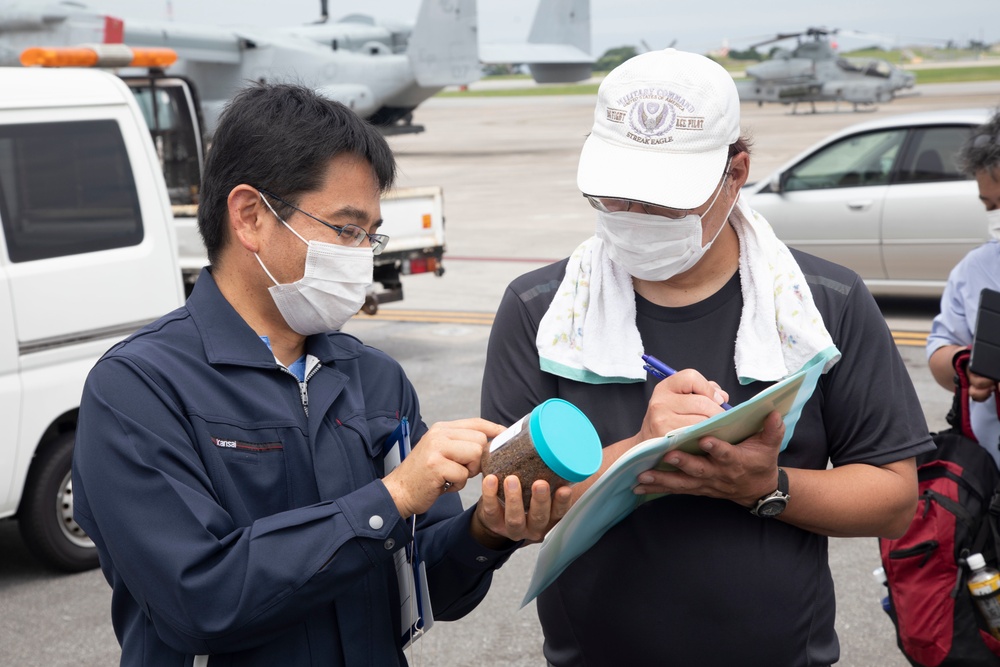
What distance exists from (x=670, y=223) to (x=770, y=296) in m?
0.24

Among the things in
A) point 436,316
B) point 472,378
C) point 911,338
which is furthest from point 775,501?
point 436,316

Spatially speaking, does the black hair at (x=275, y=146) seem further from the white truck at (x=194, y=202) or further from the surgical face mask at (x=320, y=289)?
the white truck at (x=194, y=202)

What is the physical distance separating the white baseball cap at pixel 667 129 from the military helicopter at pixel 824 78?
46.2 metres

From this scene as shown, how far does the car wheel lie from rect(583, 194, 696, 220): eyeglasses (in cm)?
345

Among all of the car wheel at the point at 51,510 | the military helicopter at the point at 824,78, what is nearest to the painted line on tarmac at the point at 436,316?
the car wheel at the point at 51,510

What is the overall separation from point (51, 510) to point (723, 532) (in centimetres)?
378

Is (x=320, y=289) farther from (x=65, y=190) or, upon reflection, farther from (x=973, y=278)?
(x=65, y=190)

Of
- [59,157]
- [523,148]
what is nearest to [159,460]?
[59,157]

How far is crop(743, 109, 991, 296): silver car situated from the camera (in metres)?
9.13

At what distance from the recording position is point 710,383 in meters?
1.83

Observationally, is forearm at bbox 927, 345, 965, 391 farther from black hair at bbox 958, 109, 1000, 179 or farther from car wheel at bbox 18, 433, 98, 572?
car wheel at bbox 18, 433, 98, 572

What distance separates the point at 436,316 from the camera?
1094 centimetres

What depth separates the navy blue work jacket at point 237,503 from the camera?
1.58 metres

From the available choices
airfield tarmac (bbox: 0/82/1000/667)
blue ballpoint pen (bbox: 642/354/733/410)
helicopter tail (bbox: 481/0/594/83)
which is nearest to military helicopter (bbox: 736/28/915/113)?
helicopter tail (bbox: 481/0/594/83)
